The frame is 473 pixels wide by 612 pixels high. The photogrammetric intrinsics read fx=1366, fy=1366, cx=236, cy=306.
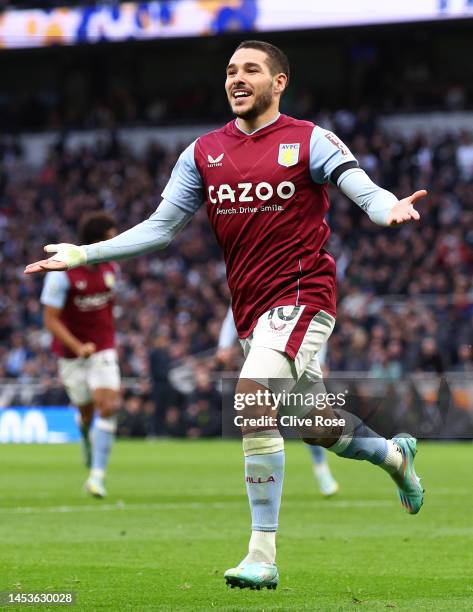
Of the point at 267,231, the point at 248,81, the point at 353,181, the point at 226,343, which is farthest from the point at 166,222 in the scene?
the point at 226,343

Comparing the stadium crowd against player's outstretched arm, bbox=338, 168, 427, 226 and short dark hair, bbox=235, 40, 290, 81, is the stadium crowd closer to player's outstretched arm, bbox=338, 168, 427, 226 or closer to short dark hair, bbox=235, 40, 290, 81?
short dark hair, bbox=235, 40, 290, 81

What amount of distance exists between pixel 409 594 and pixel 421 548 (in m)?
2.13

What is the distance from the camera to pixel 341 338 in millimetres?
26547

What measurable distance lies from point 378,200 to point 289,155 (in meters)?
0.67

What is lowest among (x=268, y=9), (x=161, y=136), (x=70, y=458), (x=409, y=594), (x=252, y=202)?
(x=70, y=458)

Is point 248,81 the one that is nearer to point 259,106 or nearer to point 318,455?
point 259,106

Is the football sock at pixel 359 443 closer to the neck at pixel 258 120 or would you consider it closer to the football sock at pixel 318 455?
the neck at pixel 258 120

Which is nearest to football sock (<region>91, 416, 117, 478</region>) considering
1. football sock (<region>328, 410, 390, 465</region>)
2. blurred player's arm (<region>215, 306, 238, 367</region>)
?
blurred player's arm (<region>215, 306, 238, 367</region>)

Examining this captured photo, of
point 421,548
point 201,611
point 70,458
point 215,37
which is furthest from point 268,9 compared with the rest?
point 201,611

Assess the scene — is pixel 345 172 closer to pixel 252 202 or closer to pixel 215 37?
pixel 252 202

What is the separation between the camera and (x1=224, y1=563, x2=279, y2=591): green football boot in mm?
6109

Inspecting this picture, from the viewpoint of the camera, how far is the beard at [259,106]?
686cm

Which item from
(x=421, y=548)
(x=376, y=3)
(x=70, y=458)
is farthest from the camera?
(x=376, y=3)

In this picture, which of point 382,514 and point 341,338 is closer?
point 382,514
